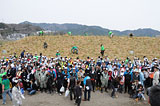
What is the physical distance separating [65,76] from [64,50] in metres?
15.4

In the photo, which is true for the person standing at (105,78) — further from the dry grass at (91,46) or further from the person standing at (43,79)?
the dry grass at (91,46)

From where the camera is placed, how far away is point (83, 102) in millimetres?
8859

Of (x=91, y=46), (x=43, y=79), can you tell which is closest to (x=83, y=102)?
(x=43, y=79)

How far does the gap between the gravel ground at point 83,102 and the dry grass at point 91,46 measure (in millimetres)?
13226

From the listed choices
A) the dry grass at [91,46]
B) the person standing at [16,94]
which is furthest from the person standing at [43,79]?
the dry grass at [91,46]

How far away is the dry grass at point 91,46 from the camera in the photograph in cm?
2402

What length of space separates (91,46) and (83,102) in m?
18.5

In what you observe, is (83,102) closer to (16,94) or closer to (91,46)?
(16,94)

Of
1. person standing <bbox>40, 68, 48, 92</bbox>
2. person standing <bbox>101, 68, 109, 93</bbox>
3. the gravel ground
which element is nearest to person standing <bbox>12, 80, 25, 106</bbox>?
the gravel ground

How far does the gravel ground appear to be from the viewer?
8659 millimetres

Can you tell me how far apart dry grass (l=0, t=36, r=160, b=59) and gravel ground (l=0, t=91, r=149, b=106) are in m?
13.2

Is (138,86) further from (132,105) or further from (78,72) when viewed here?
(78,72)

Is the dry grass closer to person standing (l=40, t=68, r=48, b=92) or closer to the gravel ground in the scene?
person standing (l=40, t=68, r=48, b=92)

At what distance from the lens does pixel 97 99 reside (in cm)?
934
